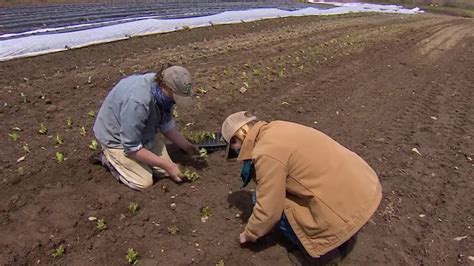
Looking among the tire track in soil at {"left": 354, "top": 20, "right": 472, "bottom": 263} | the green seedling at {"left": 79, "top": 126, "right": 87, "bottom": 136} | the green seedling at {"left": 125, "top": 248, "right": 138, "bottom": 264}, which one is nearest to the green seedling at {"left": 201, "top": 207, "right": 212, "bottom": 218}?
the green seedling at {"left": 125, "top": 248, "right": 138, "bottom": 264}

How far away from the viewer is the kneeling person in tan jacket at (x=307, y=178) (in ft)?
9.67

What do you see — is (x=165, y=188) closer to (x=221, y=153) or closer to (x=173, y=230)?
(x=173, y=230)

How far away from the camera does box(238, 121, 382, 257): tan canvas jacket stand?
2.94m

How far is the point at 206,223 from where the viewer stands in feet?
13.1

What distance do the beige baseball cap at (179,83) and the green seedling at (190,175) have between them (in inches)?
39.0

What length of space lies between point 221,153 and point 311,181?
2.38m

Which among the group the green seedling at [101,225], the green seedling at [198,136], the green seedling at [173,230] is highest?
the green seedling at [198,136]

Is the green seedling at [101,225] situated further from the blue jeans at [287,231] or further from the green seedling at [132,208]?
the blue jeans at [287,231]

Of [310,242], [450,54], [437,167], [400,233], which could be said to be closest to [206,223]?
[310,242]

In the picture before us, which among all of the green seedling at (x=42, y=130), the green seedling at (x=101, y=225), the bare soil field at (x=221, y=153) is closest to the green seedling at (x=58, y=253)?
the bare soil field at (x=221, y=153)

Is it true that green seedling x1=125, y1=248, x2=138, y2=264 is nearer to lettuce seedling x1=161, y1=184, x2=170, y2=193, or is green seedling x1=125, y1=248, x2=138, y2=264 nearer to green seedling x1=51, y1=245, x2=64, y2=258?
green seedling x1=51, y1=245, x2=64, y2=258

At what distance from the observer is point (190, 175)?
4574 millimetres

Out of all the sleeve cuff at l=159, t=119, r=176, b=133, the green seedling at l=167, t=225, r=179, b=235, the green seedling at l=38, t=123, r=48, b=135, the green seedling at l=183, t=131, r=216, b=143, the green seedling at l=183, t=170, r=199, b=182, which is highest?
the sleeve cuff at l=159, t=119, r=176, b=133

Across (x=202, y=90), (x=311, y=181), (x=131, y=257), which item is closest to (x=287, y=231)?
(x=311, y=181)
